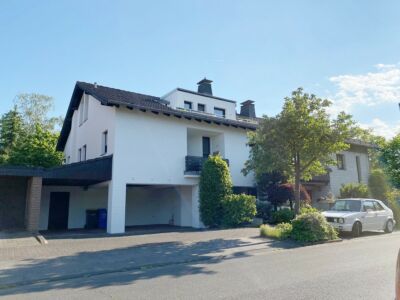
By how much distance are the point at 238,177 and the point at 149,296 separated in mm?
15624

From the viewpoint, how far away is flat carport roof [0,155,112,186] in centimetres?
1404

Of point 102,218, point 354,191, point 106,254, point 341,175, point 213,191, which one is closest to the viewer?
point 106,254

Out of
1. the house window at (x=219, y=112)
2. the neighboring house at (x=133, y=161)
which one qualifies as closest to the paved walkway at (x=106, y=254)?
the neighboring house at (x=133, y=161)

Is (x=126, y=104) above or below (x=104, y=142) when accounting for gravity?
above

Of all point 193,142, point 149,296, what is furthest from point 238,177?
point 149,296

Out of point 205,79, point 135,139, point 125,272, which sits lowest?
point 125,272

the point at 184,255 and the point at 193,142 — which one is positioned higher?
the point at 193,142

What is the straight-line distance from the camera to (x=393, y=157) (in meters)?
9.87

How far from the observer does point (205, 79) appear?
27.7 m

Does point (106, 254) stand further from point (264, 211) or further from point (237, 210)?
point (264, 211)

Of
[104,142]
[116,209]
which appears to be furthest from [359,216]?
[104,142]

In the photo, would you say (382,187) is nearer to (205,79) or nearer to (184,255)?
(205,79)

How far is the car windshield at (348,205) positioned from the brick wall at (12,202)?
630 inches

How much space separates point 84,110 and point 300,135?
15.1 m
